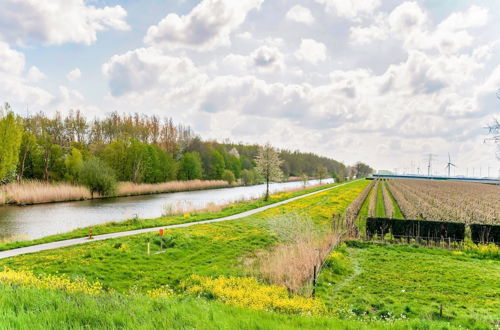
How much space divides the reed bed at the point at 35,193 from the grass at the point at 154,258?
25.8m

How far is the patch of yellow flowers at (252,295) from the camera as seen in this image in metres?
7.34

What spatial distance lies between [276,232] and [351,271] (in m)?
4.97

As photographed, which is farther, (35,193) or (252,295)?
(35,193)

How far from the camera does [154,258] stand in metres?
13.6

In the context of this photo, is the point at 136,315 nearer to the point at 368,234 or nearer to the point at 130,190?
the point at 368,234

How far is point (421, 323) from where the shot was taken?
6.29 m

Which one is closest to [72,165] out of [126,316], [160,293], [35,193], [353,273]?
[35,193]

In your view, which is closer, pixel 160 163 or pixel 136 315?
pixel 136 315

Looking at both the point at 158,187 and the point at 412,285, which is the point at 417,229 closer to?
the point at 412,285

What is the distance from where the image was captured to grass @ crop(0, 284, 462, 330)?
14.8ft

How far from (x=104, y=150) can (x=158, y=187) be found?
11835 millimetres

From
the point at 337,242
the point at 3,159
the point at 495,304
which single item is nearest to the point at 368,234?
the point at 337,242

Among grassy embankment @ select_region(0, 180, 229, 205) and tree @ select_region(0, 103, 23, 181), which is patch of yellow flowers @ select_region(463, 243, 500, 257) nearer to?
grassy embankment @ select_region(0, 180, 229, 205)

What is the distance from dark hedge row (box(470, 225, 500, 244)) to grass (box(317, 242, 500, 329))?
3.15 m
